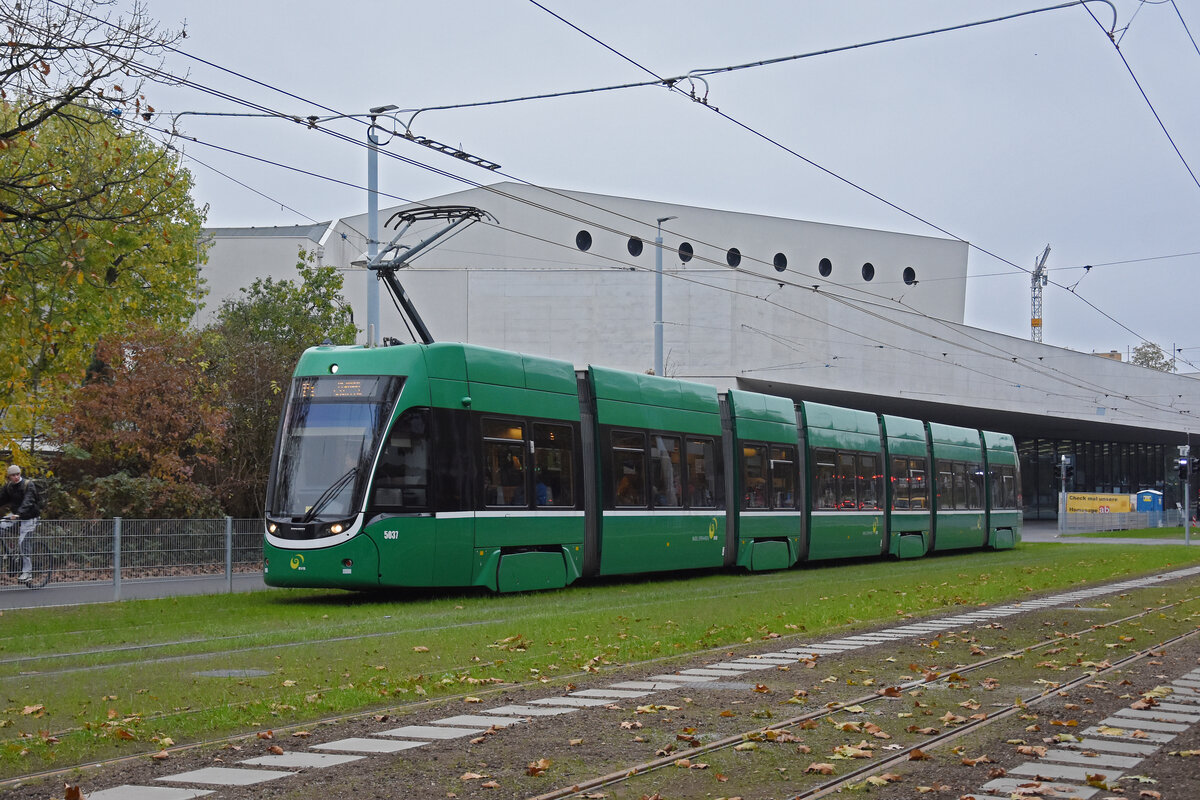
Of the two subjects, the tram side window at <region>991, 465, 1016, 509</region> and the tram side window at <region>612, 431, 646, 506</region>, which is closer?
the tram side window at <region>612, 431, 646, 506</region>

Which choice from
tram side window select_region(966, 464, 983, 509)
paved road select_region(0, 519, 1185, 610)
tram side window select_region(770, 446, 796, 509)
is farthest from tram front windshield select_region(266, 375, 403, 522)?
tram side window select_region(966, 464, 983, 509)

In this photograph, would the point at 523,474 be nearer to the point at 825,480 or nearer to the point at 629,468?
the point at 629,468

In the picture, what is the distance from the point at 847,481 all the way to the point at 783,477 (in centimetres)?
346

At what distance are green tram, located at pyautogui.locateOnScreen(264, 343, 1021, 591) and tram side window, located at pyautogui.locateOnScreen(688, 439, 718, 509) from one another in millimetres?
42

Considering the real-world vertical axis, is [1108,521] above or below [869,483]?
below

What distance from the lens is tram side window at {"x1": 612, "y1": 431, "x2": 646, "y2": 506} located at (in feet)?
72.1

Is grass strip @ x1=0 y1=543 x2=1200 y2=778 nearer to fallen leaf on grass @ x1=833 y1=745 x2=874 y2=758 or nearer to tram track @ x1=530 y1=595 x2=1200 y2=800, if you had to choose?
tram track @ x1=530 y1=595 x2=1200 y2=800

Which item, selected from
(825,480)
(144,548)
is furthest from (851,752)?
(825,480)

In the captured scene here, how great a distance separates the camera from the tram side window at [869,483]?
3128cm

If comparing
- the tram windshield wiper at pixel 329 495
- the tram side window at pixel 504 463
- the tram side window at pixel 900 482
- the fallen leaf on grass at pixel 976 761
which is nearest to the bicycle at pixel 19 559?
the tram windshield wiper at pixel 329 495

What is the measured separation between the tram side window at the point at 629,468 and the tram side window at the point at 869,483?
996 cm

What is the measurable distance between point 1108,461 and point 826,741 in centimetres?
9146

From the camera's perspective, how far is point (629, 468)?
73.2 ft

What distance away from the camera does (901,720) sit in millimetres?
8922
